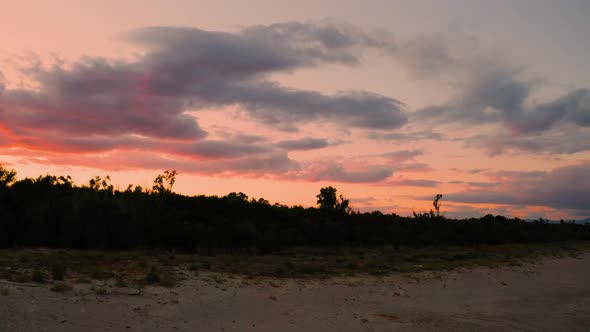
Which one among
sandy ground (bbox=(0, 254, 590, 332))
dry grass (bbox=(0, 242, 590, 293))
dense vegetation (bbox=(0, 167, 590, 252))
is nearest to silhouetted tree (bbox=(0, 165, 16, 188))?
dense vegetation (bbox=(0, 167, 590, 252))

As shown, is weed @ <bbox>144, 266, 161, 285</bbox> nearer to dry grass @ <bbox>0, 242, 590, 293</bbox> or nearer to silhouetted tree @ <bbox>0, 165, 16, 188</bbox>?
dry grass @ <bbox>0, 242, 590, 293</bbox>

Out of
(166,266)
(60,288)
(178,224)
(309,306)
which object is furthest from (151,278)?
(178,224)

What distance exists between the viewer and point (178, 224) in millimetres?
31344

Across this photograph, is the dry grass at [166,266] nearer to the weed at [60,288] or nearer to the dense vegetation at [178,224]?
the weed at [60,288]

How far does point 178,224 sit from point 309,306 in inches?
766

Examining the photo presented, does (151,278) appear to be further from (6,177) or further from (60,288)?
(6,177)

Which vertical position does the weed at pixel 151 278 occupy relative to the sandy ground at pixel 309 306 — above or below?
above

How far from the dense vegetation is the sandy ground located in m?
13.8

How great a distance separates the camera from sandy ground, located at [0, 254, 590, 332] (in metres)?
10.5

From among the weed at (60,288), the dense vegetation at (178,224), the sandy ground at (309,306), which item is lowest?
the sandy ground at (309,306)

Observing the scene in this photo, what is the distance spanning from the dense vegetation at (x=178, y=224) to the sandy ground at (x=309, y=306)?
13.8 meters

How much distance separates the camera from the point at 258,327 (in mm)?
11188

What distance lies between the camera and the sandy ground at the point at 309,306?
34.4ft

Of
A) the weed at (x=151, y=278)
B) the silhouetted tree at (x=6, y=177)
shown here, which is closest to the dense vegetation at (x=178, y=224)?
the silhouetted tree at (x=6, y=177)
